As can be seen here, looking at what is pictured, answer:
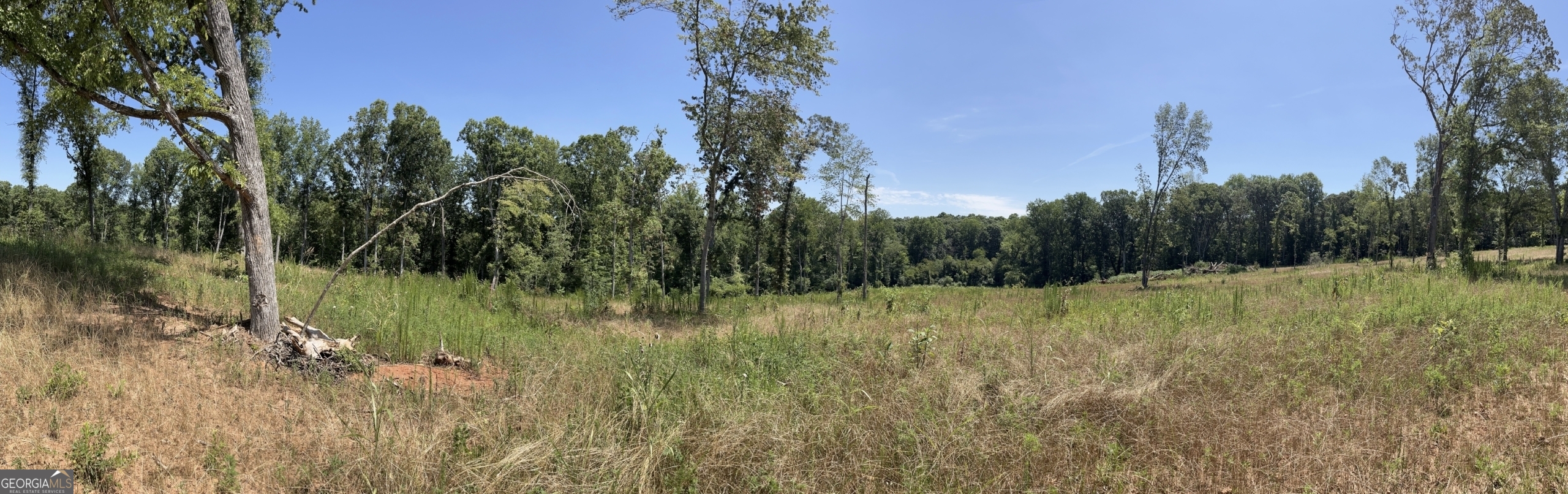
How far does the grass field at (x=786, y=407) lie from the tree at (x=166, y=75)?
1273mm

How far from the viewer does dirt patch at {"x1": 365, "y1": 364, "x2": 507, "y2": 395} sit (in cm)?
537

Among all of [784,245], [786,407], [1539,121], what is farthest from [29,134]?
[1539,121]

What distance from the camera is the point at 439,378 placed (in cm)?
599

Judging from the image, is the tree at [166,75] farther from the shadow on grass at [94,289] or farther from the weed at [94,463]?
the weed at [94,463]

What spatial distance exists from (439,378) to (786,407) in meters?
3.81

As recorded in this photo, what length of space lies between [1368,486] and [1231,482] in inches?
34.2

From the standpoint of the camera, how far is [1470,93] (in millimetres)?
21203

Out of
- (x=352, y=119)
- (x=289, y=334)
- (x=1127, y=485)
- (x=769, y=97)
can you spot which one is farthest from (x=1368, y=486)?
(x=352, y=119)

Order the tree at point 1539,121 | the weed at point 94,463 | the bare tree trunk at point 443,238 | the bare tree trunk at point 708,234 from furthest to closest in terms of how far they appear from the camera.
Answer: the bare tree trunk at point 443,238 < the tree at point 1539,121 < the bare tree trunk at point 708,234 < the weed at point 94,463

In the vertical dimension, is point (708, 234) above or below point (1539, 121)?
below

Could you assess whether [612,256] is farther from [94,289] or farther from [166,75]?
[166,75]

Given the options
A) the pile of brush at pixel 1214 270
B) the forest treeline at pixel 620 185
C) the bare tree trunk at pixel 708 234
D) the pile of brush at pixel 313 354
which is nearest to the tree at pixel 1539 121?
the forest treeline at pixel 620 185

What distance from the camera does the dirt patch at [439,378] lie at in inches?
211

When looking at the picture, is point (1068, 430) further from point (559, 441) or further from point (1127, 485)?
point (559, 441)
